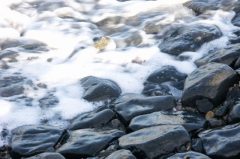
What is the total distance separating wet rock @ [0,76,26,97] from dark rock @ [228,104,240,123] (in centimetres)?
222

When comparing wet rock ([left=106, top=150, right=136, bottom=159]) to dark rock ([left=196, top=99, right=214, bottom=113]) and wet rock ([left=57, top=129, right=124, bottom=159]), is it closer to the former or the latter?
wet rock ([left=57, top=129, right=124, bottom=159])

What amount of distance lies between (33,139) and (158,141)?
1.13 m

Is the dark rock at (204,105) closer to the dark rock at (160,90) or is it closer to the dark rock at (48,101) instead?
the dark rock at (160,90)

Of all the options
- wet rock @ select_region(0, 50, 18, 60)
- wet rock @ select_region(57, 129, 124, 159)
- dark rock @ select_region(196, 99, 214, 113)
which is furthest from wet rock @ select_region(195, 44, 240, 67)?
wet rock @ select_region(0, 50, 18, 60)

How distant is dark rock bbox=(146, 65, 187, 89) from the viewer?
4855mm

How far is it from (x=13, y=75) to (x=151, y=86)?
161 centimetres

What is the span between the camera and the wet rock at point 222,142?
3389 mm

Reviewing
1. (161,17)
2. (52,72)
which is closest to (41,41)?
(52,72)

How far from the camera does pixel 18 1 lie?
24.8ft

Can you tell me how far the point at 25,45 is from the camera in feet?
19.9

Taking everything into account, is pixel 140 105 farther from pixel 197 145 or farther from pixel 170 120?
pixel 197 145

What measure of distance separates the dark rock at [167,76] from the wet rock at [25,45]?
1694 mm

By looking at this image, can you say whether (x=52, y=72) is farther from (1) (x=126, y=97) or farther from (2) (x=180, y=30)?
(2) (x=180, y=30)

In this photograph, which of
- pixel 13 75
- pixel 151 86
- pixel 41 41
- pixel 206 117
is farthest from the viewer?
pixel 41 41
